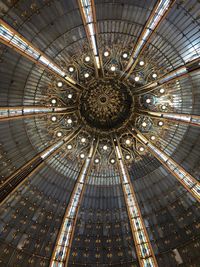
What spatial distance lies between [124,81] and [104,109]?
10.5 ft

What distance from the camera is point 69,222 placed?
21422 mm

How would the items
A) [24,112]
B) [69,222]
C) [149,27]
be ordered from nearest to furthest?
[149,27], [24,112], [69,222]

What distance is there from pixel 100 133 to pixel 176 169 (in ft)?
24.7

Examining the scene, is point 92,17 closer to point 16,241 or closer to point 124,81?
point 124,81

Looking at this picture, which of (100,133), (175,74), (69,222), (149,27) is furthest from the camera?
(100,133)

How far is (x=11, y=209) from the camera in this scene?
20.1 meters

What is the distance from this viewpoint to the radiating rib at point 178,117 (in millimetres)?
19922

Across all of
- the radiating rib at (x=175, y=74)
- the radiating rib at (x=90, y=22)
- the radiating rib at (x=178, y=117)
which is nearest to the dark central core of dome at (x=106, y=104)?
the radiating rib at (x=175, y=74)

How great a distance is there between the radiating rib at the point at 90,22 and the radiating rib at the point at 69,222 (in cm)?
864

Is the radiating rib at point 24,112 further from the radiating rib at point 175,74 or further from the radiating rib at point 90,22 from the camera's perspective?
the radiating rib at point 175,74

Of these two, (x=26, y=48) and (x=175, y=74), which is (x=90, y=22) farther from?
(x=175, y=74)

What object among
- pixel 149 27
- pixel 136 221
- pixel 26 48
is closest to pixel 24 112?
pixel 26 48

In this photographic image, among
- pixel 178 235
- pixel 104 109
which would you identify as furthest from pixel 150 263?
pixel 104 109

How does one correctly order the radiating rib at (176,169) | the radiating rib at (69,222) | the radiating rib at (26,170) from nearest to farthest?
the radiating rib at (26,170)
the radiating rib at (69,222)
the radiating rib at (176,169)
